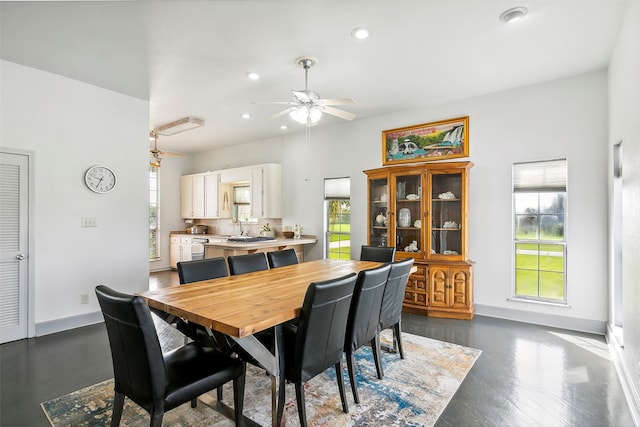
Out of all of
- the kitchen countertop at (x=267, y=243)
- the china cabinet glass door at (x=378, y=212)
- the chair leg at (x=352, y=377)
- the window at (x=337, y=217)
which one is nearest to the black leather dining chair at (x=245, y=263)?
the chair leg at (x=352, y=377)

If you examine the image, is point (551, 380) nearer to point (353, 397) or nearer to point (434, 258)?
point (353, 397)

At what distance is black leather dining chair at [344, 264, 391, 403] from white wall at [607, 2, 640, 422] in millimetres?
1622

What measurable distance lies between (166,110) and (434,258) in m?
4.35

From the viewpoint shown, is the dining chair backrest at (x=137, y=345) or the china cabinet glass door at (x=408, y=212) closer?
the dining chair backrest at (x=137, y=345)

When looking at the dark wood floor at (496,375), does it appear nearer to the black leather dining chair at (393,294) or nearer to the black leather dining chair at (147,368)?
the black leather dining chair at (393,294)

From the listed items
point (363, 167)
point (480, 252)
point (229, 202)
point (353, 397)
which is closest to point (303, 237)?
point (363, 167)

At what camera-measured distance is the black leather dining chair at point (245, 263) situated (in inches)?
122

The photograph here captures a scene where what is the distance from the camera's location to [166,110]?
4.94m

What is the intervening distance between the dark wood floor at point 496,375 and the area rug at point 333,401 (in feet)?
0.39

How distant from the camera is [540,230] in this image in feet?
13.4

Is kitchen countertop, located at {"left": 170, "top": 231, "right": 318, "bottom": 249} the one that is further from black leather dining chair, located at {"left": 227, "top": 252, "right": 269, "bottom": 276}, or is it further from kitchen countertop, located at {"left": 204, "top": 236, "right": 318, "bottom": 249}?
black leather dining chair, located at {"left": 227, "top": 252, "right": 269, "bottom": 276}

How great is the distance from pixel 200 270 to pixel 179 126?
12.0 ft

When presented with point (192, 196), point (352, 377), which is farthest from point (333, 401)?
point (192, 196)

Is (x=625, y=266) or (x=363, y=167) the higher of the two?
(x=363, y=167)
